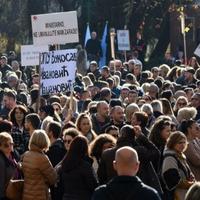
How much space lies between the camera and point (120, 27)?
41812 millimetres

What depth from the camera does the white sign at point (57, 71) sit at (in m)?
17.4

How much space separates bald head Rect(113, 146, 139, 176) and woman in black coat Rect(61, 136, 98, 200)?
2464 millimetres

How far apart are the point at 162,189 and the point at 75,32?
7.77 metres

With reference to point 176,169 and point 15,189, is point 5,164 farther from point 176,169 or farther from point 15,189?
point 176,169

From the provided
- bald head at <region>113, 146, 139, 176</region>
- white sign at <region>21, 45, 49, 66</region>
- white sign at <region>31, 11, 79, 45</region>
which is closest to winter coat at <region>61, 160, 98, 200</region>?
bald head at <region>113, 146, 139, 176</region>

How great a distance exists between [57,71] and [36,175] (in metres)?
5.95

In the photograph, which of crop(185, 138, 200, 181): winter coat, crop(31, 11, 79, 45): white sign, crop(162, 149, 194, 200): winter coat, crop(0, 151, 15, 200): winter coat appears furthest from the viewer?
crop(31, 11, 79, 45): white sign

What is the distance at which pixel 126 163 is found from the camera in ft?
28.4

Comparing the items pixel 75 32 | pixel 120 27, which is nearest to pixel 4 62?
pixel 75 32

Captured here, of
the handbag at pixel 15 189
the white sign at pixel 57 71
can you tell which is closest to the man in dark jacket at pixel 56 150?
the handbag at pixel 15 189

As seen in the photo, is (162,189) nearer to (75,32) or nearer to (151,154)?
(151,154)

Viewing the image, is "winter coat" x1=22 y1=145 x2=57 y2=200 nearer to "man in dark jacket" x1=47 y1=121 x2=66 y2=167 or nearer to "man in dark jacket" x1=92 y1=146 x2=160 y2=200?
"man in dark jacket" x1=47 y1=121 x2=66 y2=167

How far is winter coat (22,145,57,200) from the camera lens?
38.2 ft

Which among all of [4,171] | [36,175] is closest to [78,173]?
[36,175]
